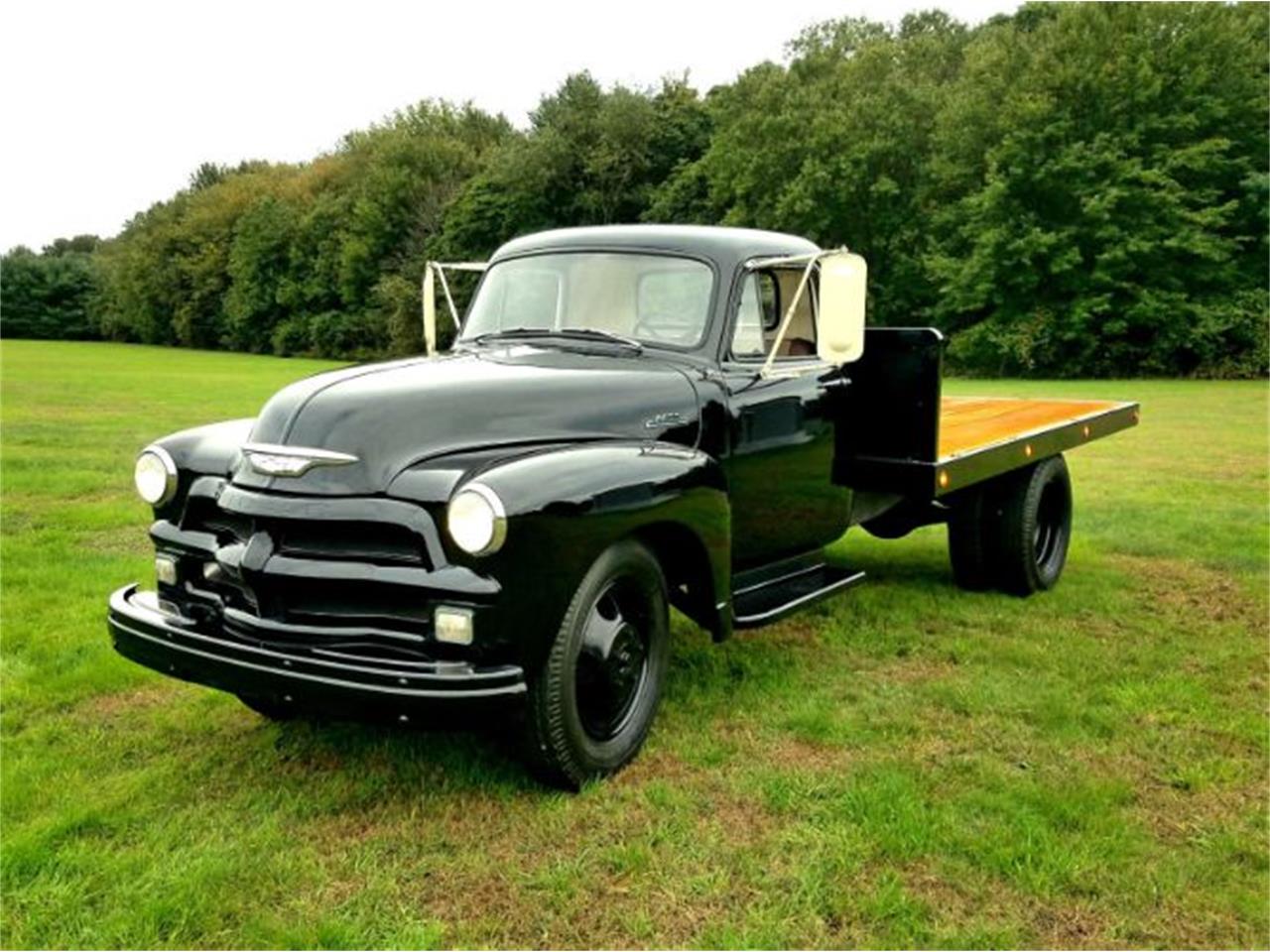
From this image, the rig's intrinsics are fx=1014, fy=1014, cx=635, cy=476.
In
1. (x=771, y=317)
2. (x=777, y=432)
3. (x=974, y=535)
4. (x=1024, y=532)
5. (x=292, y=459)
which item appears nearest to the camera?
(x=292, y=459)

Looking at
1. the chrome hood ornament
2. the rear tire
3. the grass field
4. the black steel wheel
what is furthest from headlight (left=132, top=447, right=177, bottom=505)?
the black steel wheel

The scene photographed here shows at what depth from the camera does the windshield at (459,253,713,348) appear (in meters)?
4.49

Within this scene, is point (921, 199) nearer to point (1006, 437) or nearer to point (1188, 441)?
point (1188, 441)

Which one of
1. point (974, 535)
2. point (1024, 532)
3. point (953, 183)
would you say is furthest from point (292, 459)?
point (953, 183)

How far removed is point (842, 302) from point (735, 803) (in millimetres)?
1993

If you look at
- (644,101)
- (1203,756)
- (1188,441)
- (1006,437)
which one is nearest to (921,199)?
(644,101)

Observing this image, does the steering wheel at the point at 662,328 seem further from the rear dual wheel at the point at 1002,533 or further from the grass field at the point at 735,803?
the rear dual wheel at the point at 1002,533

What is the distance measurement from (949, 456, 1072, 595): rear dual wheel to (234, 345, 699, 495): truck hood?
9.19 ft

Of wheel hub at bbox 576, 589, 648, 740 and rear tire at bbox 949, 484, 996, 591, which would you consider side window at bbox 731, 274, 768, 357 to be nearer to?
wheel hub at bbox 576, 589, 648, 740

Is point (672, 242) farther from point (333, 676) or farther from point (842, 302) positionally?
point (333, 676)

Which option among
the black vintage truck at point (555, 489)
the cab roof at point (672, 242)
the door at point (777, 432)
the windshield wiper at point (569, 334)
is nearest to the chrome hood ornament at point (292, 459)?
the black vintage truck at point (555, 489)

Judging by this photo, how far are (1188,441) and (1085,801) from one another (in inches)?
487

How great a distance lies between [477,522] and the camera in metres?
3.01

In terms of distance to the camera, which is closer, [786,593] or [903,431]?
[786,593]
